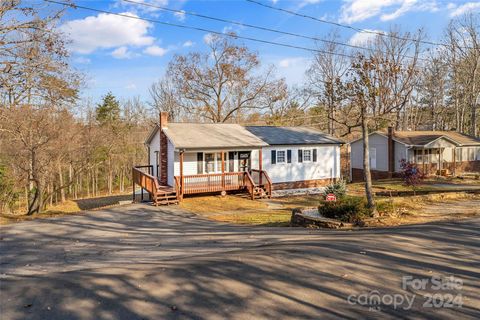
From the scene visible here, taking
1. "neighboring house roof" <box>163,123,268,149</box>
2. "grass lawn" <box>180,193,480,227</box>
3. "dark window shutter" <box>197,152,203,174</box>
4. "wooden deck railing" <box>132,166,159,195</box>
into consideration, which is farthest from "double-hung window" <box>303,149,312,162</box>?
"wooden deck railing" <box>132,166,159,195</box>

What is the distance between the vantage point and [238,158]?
23.4m

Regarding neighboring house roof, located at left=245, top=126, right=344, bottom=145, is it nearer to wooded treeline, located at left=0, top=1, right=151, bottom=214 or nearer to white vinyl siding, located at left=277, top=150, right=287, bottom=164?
white vinyl siding, located at left=277, top=150, right=287, bottom=164

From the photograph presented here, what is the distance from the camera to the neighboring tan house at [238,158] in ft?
69.8

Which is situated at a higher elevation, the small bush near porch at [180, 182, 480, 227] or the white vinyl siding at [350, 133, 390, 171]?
the white vinyl siding at [350, 133, 390, 171]

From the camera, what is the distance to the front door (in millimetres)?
23469

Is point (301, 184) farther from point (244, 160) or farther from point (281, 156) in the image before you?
point (244, 160)

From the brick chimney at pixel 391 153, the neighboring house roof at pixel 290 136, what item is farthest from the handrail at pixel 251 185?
the brick chimney at pixel 391 153


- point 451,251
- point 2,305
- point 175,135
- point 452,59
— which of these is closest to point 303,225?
point 451,251

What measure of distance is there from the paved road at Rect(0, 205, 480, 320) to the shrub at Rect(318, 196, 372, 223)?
165 centimetres

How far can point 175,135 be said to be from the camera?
2183 centimetres

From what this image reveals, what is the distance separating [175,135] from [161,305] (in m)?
17.2

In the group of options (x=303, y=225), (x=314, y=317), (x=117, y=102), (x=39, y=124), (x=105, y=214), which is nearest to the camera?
(x=314, y=317)

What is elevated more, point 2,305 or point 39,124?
point 39,124

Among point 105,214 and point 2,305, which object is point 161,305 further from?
point 105,214
